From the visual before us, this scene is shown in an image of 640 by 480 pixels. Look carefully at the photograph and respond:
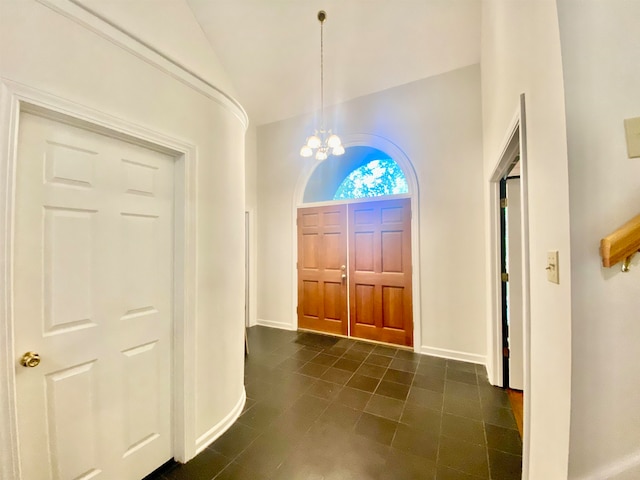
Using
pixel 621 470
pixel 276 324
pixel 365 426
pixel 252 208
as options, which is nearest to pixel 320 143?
pixel 252 208

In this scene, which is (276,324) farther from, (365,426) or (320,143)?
(320,143)

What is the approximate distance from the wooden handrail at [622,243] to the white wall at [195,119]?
6.33ft

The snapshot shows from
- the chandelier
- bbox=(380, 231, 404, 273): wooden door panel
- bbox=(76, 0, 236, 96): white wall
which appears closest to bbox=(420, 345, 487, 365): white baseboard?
bbox=(380, 231, 404, 273): wooden door panel

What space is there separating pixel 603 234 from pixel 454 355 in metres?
2.86

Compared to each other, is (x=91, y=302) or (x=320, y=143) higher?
(x=320, y=143)

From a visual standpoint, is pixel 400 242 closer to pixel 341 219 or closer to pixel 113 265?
pixel 341 219

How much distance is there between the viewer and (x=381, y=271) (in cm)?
361

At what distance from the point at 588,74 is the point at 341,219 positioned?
3.18 m

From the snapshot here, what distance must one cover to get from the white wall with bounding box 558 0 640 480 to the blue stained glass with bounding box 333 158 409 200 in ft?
8.98

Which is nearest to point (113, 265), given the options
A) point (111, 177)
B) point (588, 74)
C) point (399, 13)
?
point (111, 177)

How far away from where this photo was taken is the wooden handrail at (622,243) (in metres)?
0.68

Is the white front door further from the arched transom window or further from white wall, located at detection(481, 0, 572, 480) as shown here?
the arched transom window

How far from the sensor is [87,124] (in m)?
1.25

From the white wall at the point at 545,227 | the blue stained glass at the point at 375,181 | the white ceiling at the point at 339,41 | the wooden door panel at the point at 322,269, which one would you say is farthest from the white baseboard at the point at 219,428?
the white ceiling at the point at 339,41
